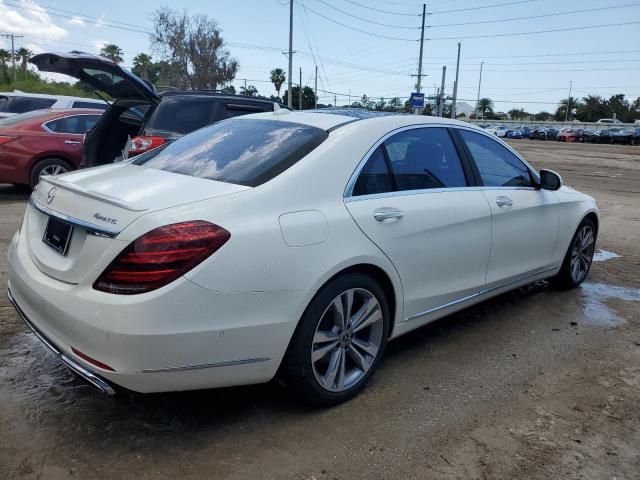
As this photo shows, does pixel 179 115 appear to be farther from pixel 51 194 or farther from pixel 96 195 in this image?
pixel 96 195

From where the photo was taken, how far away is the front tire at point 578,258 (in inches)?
201

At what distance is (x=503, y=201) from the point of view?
4.05 metres

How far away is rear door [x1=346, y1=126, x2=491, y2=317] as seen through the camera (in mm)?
3160

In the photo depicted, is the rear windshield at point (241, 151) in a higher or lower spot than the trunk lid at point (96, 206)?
higher

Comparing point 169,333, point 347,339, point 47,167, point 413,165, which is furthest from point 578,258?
point 47,167

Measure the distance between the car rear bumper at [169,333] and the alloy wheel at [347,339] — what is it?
0.29 metres

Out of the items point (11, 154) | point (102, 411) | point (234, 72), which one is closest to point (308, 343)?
point (102, 411)

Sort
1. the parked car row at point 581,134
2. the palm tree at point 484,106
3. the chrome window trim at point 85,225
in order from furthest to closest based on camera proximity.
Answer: the palm tree at point 484,106 → the parked car row at point 581,134 → the chrome window trim at point 85,225

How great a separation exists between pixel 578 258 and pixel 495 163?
164cm

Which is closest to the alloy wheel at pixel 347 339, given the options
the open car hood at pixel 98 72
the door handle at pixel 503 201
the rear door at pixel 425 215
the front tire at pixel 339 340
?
the front tire at pixel 339 340

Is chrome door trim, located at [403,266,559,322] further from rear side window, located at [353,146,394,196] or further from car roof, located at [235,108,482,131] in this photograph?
car roof, located at [235,108,482,131]

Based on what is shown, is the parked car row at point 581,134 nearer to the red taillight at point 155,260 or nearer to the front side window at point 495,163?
the front side window at point 495,163

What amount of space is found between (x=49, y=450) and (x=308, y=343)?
1.27 m

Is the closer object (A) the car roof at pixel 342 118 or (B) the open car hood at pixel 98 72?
(A) the car roof at pixel 342 118
